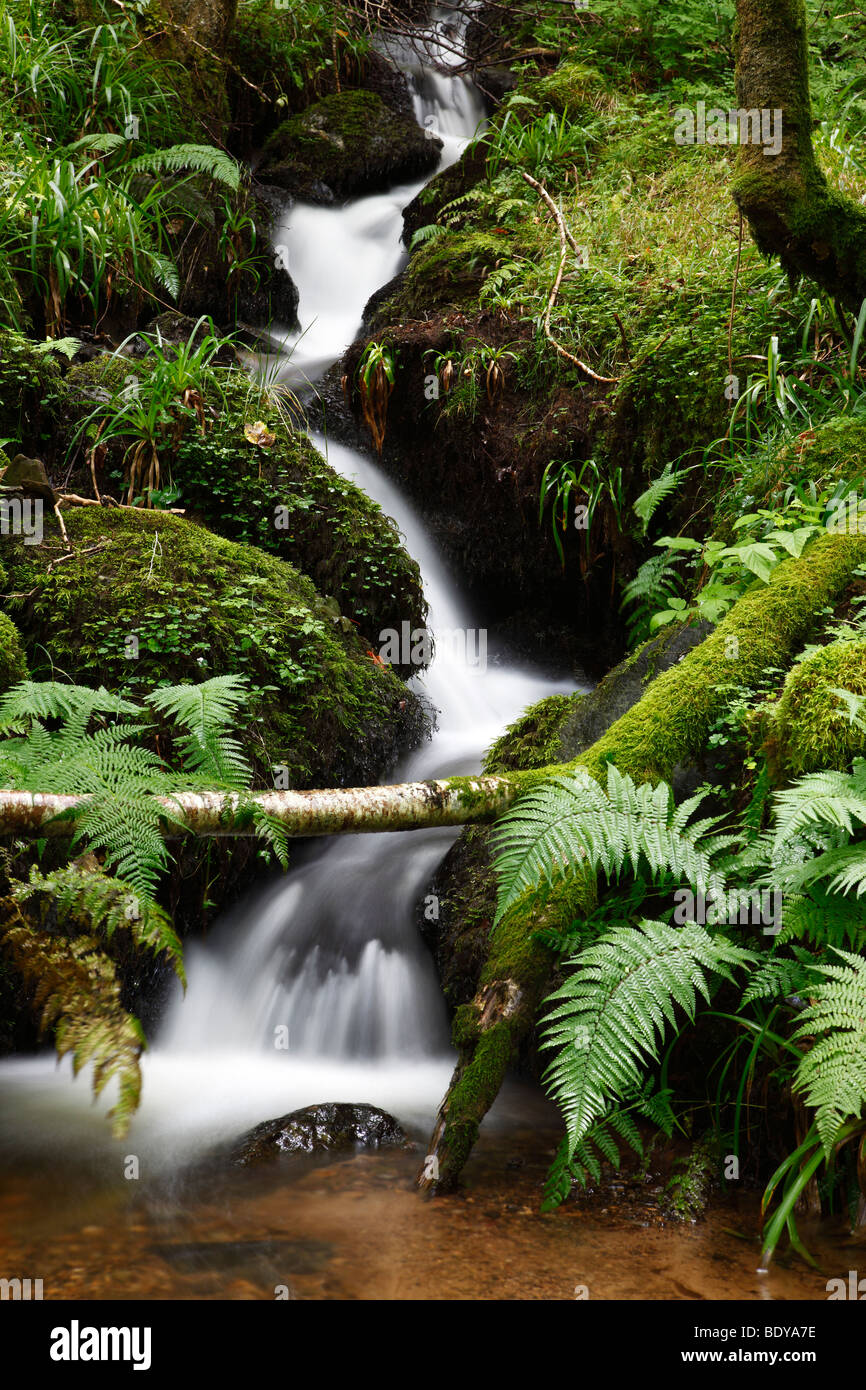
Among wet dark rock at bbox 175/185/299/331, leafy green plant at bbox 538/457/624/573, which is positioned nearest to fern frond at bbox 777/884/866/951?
leafy green plant at bbox 538/457/624/573

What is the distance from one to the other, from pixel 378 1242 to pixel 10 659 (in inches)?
98.1

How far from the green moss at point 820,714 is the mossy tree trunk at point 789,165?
226 centimetres

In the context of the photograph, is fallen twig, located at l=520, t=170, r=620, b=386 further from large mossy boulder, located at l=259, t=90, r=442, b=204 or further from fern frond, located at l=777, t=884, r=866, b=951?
large mossy boulder, located at l=259, t=90, r=442, b=204

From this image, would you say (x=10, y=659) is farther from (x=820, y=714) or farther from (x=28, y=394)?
(x=820, y=714)

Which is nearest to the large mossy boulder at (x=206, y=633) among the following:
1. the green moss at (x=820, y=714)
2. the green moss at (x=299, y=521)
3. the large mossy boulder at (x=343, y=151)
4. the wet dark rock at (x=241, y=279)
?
the green moss at (x=299, y=521)

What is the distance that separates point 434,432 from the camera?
6879 mm

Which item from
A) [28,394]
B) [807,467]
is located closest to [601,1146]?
[807,467]

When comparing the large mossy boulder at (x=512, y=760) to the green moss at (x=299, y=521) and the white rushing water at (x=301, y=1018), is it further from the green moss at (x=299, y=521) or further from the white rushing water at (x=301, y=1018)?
the green moss at (x=299, y=521)

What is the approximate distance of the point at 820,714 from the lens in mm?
2758

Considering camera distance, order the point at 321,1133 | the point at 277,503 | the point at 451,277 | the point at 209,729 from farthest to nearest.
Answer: the point at 451,277, the point at 277,503, the point at 321,1133, the point at 209,729

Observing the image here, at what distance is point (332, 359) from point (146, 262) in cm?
183

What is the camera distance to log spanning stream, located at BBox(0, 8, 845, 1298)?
2.41 m
